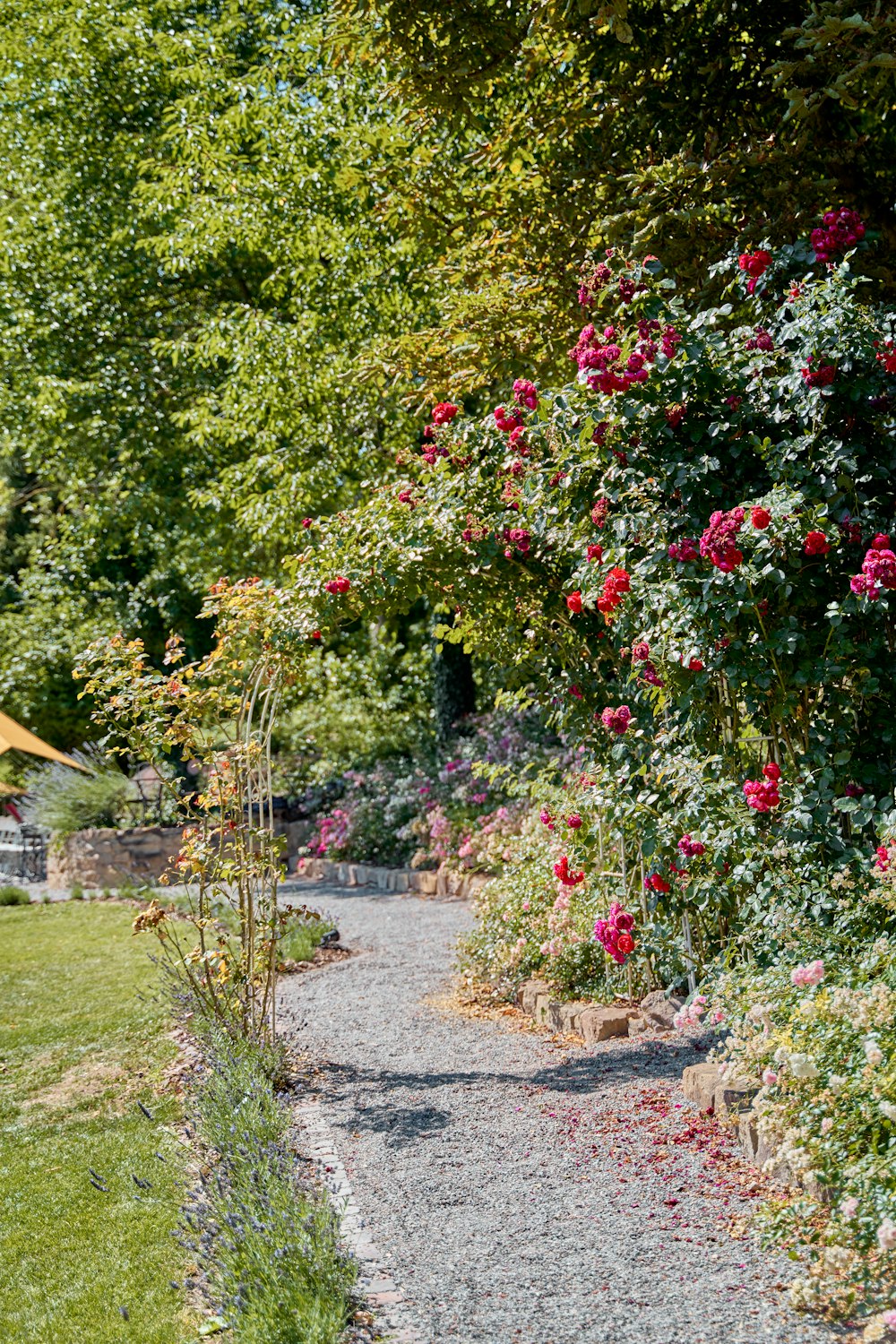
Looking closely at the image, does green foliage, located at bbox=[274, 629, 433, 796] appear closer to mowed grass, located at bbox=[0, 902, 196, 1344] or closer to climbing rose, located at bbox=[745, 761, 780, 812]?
mowed grass, located at bbox=[0, 902, 196, 1344]

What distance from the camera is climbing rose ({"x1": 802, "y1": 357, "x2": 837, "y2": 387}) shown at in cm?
377

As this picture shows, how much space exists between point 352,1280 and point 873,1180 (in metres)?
1.18

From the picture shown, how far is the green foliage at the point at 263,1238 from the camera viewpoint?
2.52 meters

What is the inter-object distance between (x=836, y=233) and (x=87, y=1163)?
4.11 meters

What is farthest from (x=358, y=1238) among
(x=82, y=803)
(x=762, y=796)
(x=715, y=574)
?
(x=82, y=803)

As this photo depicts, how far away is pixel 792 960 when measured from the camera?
3.53 metres

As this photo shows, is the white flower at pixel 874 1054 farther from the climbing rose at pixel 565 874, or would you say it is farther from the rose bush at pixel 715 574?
the climbing rose at pixel 565 874

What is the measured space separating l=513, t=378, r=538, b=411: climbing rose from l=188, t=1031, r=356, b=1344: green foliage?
2641 mm

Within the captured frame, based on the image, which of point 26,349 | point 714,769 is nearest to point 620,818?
point 714,769

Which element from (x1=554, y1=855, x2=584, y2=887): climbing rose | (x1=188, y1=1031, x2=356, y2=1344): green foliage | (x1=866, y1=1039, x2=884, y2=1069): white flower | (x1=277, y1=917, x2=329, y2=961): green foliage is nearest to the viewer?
(x1=188, y1=1031, x2=356, y2=1344): green foliage

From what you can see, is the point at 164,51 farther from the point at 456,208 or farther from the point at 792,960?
the point at 792,960

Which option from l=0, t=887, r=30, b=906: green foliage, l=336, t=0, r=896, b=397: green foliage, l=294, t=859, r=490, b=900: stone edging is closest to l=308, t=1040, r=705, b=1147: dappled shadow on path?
l=336, t=0, r=896, b=397: green foliage

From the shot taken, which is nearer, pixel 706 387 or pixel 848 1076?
pixel 848 1076

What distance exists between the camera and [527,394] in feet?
15.0
